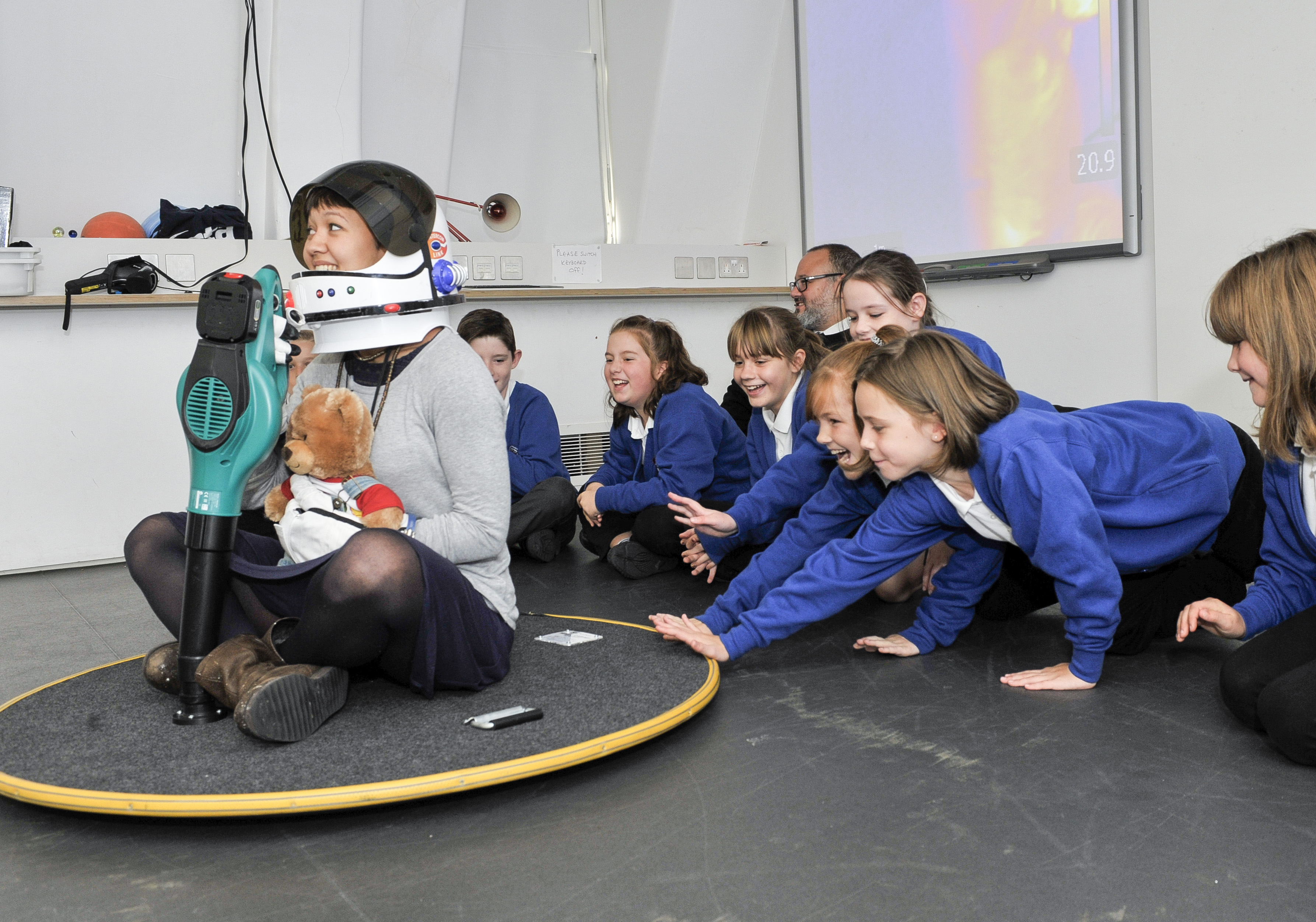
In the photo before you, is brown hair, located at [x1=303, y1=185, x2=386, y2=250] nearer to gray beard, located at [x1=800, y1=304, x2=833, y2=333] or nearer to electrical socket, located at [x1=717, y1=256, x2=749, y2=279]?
gray beard, located at [x1=800, y1=304, x2=833, y2=333]

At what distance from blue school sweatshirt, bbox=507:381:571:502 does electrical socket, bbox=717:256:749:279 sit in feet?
5.44

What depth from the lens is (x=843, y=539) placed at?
2.35 m

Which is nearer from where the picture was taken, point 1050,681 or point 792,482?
point 1050,681

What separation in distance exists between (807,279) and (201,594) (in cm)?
243

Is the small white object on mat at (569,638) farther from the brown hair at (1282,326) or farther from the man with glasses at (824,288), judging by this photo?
the man with glasses at (824,288)

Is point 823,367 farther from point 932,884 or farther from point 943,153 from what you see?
point 943,153

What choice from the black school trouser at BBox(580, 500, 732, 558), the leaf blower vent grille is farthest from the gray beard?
the leaf blower vent grille

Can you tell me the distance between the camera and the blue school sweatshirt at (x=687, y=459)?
316cm

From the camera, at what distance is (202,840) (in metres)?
1.49

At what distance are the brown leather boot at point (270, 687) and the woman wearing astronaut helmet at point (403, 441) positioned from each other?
0.01 m

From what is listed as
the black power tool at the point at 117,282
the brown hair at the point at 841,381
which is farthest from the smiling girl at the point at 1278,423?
the black power tool at the point at 117,282

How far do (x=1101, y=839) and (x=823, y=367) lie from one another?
3.75 ft

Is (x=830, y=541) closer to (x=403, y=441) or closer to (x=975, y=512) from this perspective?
(x=975, y=512)

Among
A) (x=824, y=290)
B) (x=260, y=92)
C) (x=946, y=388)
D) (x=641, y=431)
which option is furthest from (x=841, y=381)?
(x=260, y=92)
